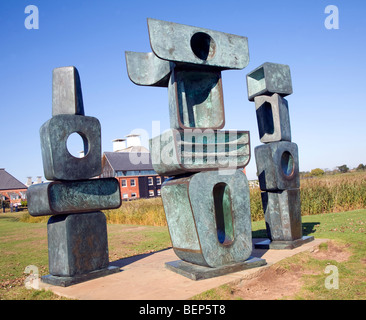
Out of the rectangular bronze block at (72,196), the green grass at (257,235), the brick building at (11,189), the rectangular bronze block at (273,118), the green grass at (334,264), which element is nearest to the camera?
the green grass at (334,264)

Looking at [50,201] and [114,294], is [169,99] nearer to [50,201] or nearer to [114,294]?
[50,201]

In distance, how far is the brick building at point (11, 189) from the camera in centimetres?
4512

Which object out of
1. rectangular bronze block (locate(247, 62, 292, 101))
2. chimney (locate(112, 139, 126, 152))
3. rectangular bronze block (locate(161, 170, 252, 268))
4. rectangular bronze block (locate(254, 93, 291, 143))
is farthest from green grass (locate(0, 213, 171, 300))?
chimney (locate(112, 139, 126, 152))

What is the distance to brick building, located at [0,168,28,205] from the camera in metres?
45.1

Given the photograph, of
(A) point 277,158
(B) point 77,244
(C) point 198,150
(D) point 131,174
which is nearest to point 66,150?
(B) point 77,244

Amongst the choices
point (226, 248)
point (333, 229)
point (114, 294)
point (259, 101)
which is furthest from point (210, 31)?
point (333, 229)

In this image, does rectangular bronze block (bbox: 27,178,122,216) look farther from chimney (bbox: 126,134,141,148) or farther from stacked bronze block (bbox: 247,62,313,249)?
chimney (bbox: 126,134,141,148)

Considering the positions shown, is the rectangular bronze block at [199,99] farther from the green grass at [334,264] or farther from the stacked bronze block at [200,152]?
the green grass at [334,264]

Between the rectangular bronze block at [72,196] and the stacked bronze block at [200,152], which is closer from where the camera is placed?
the stacked bronze block at [200,152]

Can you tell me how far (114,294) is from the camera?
4.20 m

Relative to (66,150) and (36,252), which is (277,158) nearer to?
(66,150)

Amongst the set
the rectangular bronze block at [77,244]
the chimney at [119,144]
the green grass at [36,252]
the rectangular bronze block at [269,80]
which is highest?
the chimney at [119,144]

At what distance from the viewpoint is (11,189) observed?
46.7 m

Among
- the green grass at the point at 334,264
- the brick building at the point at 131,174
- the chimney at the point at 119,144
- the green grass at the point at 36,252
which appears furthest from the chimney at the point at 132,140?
the green grass at the point at 334,264
